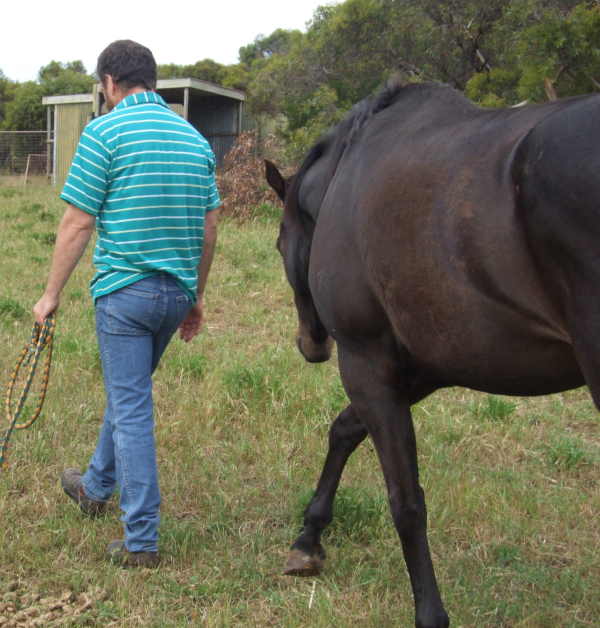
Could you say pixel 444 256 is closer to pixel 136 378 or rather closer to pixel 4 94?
pixel 136 378

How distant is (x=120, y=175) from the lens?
3105 millimetres

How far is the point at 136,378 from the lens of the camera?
3.23m

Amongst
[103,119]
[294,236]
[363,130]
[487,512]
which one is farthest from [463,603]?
[103,119]

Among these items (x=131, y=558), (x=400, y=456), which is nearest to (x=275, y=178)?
(x=400, y=456)

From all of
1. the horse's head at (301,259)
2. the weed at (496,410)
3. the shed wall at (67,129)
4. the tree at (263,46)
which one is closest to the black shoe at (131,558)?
the horse's head at (301,259)

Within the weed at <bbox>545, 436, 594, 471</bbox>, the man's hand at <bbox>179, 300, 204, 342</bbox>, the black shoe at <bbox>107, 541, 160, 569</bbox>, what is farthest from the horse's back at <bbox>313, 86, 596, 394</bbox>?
the weed at <bbox>545, 436, 594, 471</bbox>

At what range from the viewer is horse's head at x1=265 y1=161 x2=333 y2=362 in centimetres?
331

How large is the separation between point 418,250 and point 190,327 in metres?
1.76

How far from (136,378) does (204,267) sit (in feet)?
2.19

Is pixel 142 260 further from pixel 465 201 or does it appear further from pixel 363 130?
pixel 465 201

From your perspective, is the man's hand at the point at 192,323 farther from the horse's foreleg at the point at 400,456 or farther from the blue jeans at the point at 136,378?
the horse's foreleg at the point at 400,456

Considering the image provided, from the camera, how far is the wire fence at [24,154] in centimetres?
2470

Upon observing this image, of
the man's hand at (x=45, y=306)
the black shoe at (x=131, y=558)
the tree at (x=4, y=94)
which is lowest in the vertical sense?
the black shoe at (x=131, y=558)

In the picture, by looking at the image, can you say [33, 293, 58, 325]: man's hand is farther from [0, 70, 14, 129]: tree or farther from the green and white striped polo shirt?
[0, 70, 14, 129]: tree
